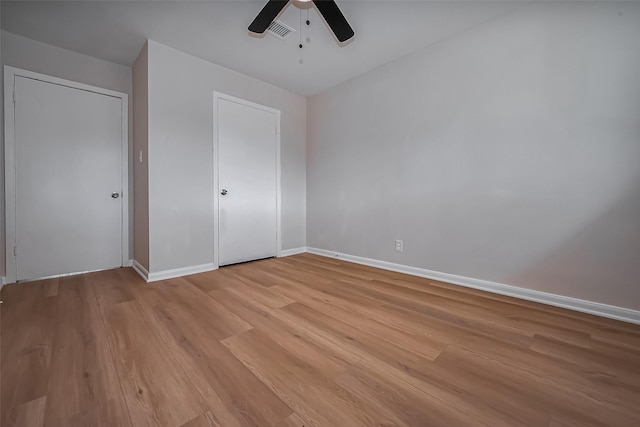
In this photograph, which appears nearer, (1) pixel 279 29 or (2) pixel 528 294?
(2) pixel 528 294

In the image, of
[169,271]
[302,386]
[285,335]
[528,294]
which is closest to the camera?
[302,386]

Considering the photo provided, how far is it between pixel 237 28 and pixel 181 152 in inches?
52.9

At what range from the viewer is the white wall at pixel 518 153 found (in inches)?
66.9

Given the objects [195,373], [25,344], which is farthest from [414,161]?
[25,344]

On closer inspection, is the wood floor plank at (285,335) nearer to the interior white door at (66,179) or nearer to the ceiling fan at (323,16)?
the interior white door at (66,179)

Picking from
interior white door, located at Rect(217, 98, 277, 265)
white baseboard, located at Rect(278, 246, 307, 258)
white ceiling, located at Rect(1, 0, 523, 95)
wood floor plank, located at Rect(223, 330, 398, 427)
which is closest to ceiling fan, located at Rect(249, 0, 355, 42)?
white ceiling, located at Rect(1, 0, 523, 95)

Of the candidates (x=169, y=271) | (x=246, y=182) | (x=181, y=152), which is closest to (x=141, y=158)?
(x=181, y=152)

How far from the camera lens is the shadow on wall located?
166 centimetres

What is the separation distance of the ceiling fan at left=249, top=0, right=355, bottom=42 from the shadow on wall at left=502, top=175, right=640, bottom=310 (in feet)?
7.58

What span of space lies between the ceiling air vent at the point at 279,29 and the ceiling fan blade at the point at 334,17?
59 cm

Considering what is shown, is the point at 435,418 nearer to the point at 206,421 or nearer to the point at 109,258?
the point at 206,421

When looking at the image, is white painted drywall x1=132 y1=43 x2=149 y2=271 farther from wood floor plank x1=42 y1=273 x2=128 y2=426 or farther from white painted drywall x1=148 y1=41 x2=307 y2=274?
wood floor plank x1=42 y1=273 x2=128 y2=426

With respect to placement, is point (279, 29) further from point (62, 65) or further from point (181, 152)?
point (62, 65)

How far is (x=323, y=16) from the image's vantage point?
1816 mm
